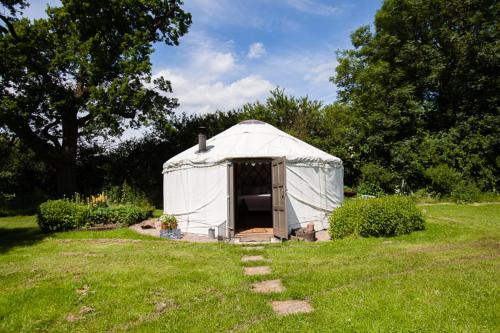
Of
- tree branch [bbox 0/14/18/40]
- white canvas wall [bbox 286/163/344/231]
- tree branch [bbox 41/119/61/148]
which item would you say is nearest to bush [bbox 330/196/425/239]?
white canvas wall [bbox 286/163/344/231]

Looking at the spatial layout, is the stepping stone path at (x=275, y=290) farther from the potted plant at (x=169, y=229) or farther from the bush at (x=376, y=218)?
the potted plant at (x=169, y=229)

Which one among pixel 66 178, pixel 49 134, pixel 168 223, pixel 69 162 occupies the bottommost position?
pixel 168 223

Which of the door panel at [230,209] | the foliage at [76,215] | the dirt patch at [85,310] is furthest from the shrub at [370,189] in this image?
the dirt patch at [85,310]

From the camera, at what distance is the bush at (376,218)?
6.61m

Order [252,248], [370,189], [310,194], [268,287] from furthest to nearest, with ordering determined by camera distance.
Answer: [370,189]
[310,194]
[252,248]
[268,287]

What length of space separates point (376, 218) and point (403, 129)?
32.0 feet

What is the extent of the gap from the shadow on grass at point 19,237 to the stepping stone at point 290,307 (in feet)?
17.4

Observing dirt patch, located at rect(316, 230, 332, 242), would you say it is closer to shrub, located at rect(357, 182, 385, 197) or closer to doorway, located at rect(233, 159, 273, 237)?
doorway, located at rect(233, 159, 273, 237)

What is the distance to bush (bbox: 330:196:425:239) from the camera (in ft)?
21.7

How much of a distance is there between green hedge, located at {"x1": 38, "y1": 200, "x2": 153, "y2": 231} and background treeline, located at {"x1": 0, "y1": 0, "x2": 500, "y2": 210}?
4.51 m

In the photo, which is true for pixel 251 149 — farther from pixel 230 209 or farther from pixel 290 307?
pixel 290 307

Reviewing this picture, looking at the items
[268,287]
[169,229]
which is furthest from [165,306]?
[169,229]

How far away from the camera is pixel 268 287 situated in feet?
13.3

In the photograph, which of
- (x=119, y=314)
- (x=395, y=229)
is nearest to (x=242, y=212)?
(x=395, y=229)
